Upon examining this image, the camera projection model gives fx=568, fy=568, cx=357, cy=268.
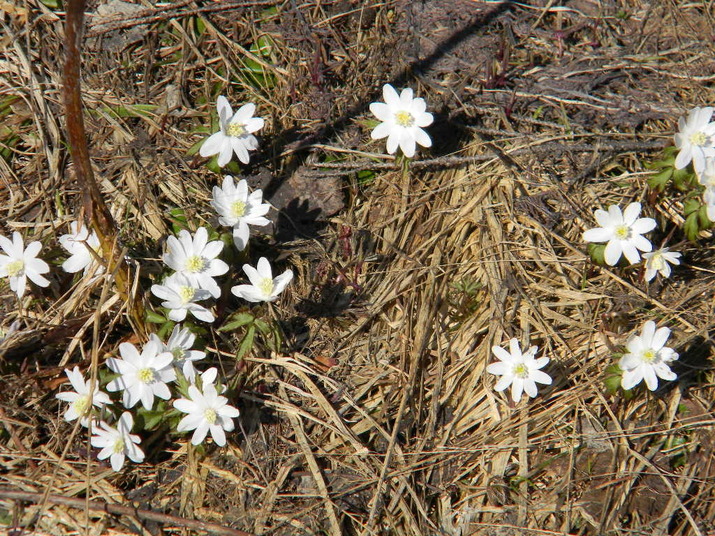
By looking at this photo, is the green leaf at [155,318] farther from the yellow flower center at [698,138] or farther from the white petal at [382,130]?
the yellow flower center at [698,138]

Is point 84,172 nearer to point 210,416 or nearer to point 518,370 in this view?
point 210,416

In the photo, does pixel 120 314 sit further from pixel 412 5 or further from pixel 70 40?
pixel 412 5

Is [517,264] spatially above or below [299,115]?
below

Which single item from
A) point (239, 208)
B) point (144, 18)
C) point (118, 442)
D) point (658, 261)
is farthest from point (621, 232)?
point (144, 18)

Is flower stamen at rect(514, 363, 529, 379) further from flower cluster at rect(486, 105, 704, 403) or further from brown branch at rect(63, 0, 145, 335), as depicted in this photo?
brown branch at rect(63, 0, 145, 335)

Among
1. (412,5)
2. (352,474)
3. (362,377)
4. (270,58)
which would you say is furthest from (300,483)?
(412,5)

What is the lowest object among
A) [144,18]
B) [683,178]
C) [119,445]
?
[119,445]
